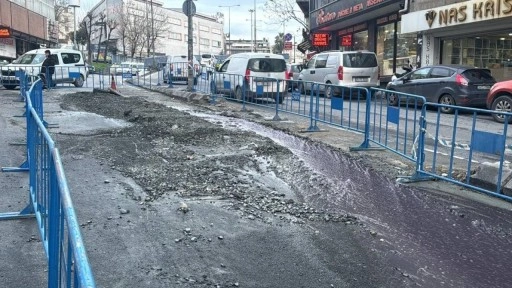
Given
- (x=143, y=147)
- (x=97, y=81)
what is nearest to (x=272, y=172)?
(x=143, y=147)

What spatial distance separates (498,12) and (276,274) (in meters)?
16.5

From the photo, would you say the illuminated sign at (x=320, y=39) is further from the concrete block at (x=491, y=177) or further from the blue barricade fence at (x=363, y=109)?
the concrete block at (x=491, y=177)

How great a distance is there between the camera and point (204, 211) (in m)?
5.61

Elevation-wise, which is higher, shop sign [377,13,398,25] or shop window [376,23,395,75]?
shop sign [377,13,398,25]

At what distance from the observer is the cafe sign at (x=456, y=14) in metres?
17.6

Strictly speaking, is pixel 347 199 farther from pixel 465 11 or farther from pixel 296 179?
pixel 465 11

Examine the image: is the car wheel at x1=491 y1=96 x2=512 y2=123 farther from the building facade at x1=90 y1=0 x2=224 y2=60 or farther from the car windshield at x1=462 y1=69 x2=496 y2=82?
the building facade at x1=90 y1=0 x2=224 y2=60

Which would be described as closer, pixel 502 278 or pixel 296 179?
pixel 502 278

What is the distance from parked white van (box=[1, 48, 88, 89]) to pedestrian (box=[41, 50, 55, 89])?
0.30 m

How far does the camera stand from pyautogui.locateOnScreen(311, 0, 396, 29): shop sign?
2690 centimetres

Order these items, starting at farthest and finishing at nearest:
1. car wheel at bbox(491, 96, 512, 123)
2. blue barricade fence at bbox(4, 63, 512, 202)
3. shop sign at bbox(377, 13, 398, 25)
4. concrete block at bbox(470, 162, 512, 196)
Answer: shop sign at bbox(377, 13, 398, 25), car wheel at bbox(491, 96, 512, 123), blue barricade fence at bbox(4, 63, 512, 202), concrete block at bbox(470, 162, 512, 196)

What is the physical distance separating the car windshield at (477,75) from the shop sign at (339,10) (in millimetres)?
9464

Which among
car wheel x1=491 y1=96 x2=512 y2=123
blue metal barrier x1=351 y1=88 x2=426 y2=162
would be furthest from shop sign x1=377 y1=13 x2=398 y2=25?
blue metal barrier x1=351 y1=88 x2=426 y2=162

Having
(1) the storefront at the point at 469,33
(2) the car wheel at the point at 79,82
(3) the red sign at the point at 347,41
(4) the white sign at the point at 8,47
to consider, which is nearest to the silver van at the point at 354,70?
(1) the storefront at the point at 469,33
